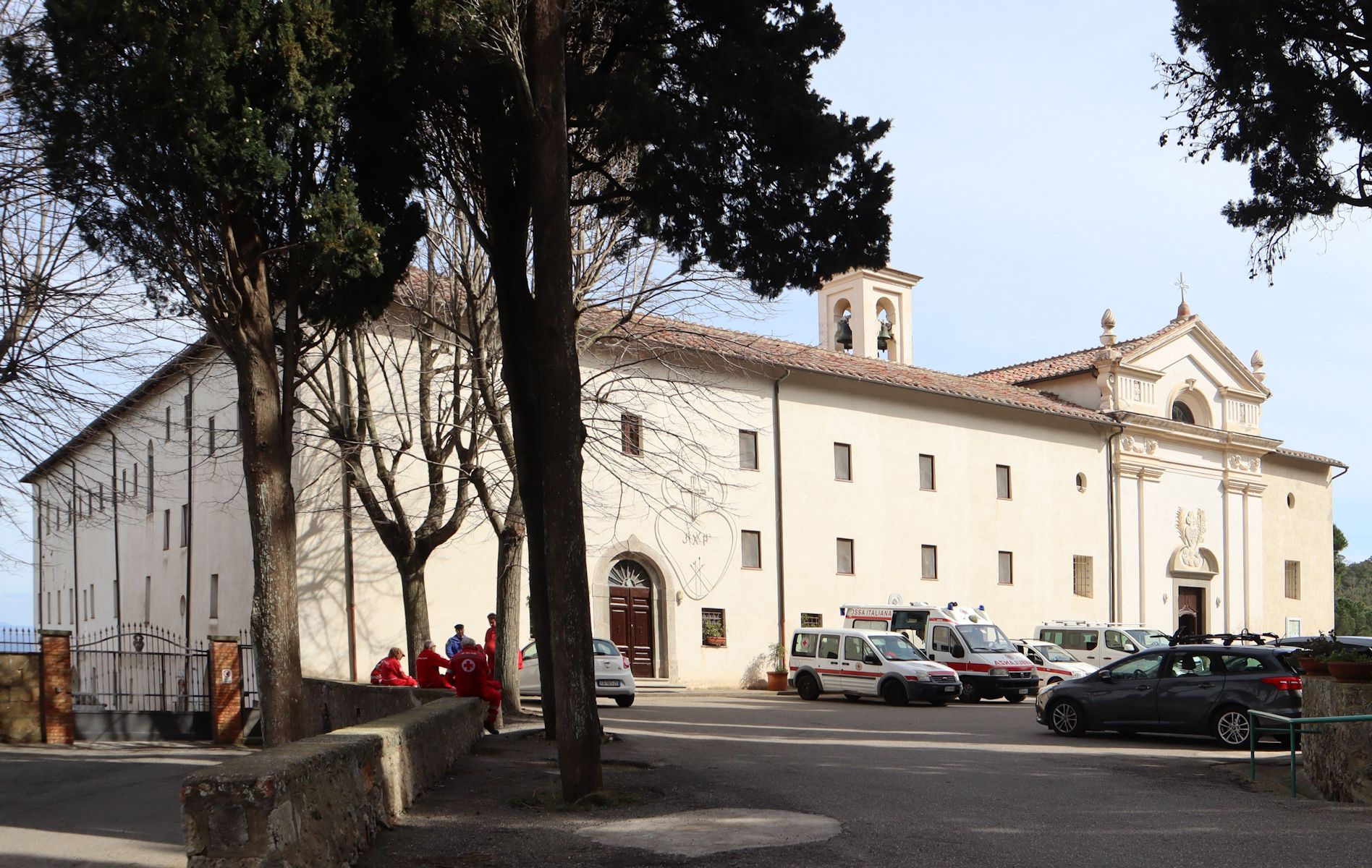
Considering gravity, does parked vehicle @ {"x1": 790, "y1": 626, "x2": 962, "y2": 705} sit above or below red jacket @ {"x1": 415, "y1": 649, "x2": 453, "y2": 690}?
below

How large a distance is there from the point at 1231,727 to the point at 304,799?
1366 cm

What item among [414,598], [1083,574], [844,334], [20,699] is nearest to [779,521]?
[844,334]

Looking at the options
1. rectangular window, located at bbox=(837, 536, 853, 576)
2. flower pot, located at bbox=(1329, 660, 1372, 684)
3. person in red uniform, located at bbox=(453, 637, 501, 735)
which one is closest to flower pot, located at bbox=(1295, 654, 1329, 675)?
flower pot, located at bbox=(1329, 660, 1372, 684)

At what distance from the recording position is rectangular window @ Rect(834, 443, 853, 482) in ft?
121

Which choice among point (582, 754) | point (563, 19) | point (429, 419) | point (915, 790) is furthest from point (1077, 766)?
point (429, 419)

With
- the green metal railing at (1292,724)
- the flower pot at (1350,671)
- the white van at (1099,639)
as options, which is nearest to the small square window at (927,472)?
the white van at (1099,639)

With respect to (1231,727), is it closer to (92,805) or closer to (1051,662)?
(92,805)

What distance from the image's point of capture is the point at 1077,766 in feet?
49.5

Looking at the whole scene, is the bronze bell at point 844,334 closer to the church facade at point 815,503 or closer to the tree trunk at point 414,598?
the church facade at point 815,503

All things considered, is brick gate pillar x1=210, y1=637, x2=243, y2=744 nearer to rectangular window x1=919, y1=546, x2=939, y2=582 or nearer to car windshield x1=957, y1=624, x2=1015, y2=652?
car windshield x1=957, y1=624, x2=1015, y2=652

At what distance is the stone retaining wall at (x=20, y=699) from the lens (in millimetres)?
20797

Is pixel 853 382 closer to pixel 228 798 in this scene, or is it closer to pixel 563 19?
pixel 563 19

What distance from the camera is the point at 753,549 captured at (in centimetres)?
3484

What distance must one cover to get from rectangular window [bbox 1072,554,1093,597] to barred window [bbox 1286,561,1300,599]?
11441 mm
